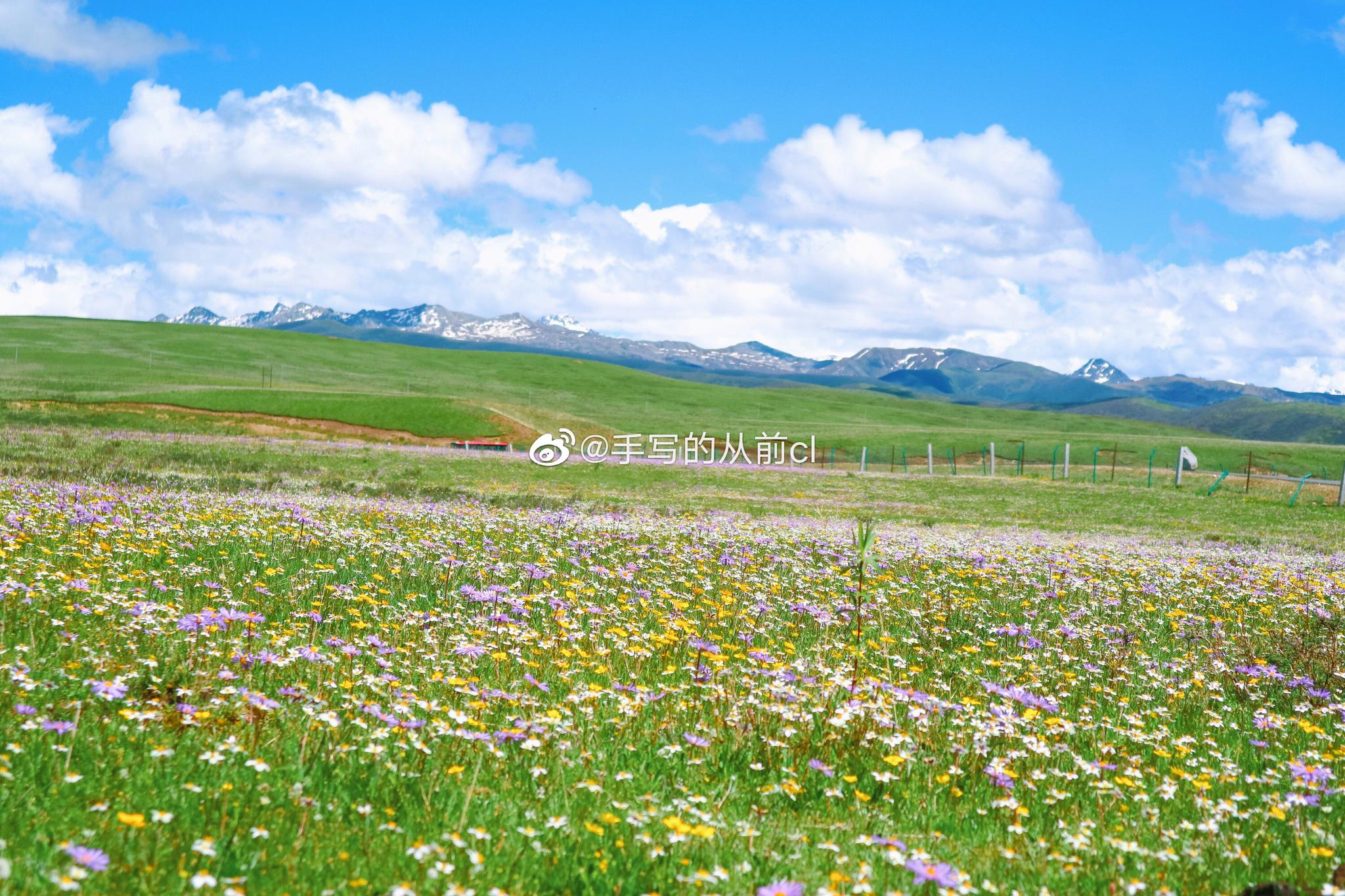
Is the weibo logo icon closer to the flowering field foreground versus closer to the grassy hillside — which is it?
the grassy hillside

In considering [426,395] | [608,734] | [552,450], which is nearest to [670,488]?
[552,450]

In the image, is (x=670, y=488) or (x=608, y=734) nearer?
(x=608, y=734)

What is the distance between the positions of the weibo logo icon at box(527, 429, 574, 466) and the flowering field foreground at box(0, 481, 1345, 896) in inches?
1714

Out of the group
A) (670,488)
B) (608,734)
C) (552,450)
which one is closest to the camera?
(608,734)

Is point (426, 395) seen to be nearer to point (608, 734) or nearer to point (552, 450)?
point (552, 450)

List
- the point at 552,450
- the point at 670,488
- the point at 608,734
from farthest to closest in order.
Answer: the point at 552,450
the point at 670,488
the point at 608,734

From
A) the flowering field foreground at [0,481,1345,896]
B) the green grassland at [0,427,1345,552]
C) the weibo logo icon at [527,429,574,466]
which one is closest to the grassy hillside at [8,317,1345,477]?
the weibo logo icon at [527,429,574,466]

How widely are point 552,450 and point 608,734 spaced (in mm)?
65654

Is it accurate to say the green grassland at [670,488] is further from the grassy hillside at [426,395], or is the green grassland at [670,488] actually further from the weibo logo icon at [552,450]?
the grassy hillside at [426,395]

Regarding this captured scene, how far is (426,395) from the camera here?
108 meters

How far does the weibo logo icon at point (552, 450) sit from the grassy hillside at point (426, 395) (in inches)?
135

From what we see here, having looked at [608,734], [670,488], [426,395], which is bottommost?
[670,488]

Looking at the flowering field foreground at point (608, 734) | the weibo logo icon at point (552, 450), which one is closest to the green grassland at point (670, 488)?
the weibo logo icon at point (552, 450)

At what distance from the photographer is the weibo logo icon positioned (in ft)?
190
